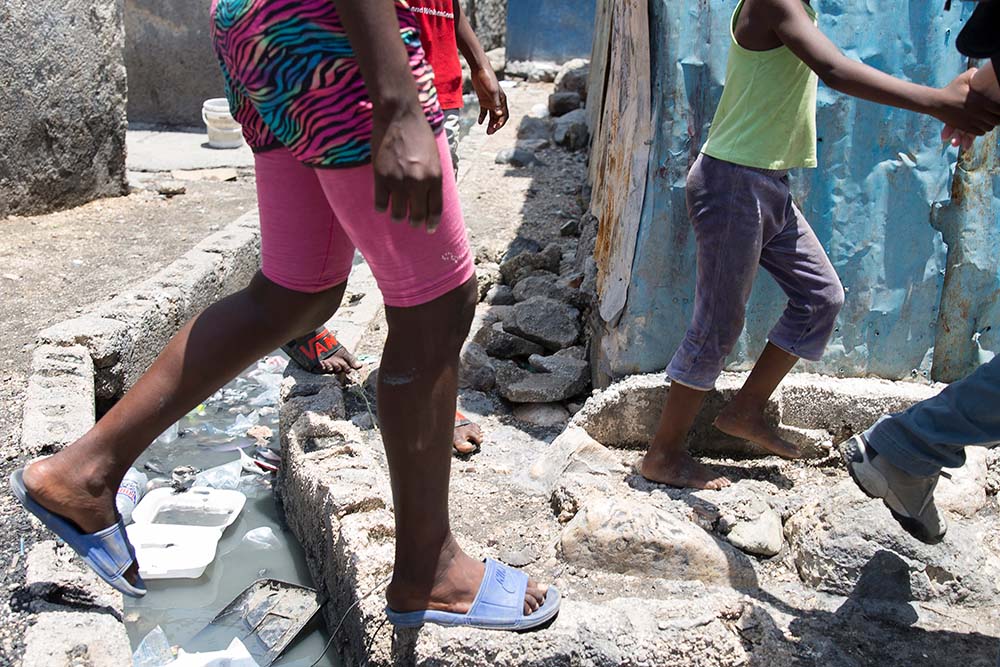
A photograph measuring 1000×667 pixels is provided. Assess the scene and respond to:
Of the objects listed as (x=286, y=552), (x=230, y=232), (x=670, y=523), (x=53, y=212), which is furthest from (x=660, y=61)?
(x=53, y=212)

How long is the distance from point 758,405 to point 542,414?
0.89 meters

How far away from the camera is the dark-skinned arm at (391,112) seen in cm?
161

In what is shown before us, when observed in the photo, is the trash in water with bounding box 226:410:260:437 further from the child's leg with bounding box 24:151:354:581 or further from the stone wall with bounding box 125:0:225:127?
the stone wall with bounding box 125:0:225:127

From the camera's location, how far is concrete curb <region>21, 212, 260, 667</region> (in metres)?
2.02

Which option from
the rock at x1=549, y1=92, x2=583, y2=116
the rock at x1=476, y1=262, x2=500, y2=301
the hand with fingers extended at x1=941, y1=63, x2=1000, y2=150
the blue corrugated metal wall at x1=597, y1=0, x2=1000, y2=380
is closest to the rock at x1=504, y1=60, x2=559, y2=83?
the rock at x1=549, y1=92, x2=583, y2=116

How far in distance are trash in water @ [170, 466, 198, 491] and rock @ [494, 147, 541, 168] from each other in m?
5.18

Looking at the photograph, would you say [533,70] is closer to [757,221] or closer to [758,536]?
[757,221]

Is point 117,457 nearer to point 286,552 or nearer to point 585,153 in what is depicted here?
point 286,552

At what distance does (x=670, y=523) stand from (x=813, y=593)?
0.39 metres

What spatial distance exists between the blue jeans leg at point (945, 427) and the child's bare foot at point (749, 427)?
68 cm

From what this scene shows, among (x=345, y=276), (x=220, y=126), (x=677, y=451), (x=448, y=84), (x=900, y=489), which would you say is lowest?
(x=220, y=126)

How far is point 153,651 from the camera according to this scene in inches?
95.9

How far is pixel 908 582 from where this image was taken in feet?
8.04

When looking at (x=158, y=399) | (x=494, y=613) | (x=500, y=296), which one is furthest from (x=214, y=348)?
(x=500, y=296)
